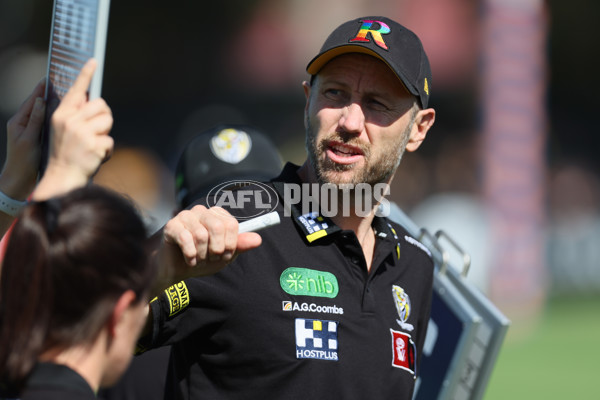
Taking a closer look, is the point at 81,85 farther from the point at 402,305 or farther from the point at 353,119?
the point at 402,305

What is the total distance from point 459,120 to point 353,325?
1501 centimetres

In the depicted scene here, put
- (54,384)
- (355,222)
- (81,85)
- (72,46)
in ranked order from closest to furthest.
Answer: (54,384)
(81,85)
(72,46)
(355,222)

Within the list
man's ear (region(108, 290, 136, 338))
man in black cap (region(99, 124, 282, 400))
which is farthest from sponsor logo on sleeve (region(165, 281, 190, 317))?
man in black cap (region(99, 124, 282, 400))

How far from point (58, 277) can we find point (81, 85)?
0.48 m

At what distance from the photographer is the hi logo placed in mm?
2295

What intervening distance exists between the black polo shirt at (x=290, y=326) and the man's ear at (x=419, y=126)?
52 centimetres

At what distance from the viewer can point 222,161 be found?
12.0ft

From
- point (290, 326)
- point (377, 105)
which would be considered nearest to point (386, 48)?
point (377, 105)

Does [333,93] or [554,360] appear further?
[554,360]

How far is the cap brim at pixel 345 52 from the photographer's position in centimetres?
249

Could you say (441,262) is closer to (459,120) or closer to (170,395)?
(170,395)

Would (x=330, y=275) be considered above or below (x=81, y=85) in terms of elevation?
below

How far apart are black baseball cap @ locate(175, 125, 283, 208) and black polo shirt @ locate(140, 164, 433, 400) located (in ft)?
3.99

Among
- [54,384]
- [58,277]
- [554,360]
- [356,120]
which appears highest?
[356,120]
